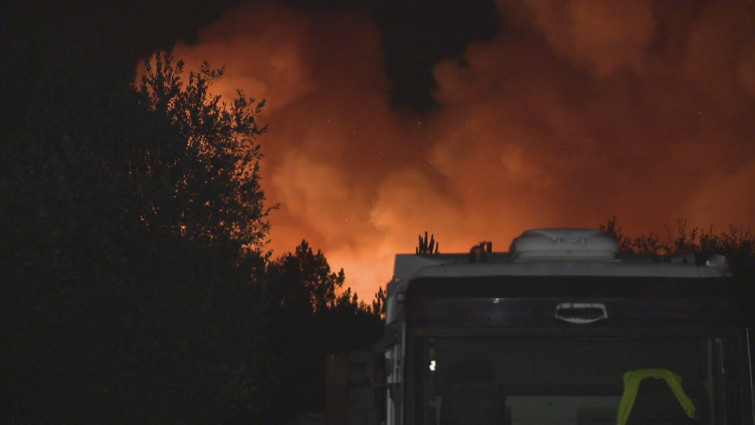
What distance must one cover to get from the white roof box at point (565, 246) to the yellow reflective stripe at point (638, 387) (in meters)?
1.01

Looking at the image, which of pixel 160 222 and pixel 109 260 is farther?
pixel 160 222

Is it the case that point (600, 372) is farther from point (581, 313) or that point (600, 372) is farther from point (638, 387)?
point (581, 313)

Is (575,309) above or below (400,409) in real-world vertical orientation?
above

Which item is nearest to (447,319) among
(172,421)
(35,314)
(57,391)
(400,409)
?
(400,409)

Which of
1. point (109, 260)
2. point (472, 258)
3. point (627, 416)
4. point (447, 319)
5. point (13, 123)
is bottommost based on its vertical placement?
point (627, 416)

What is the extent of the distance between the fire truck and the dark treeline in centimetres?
938

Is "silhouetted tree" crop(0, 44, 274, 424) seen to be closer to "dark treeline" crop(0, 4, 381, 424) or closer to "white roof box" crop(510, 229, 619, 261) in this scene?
"dark treeline" crop(0, 4, 381, 424)

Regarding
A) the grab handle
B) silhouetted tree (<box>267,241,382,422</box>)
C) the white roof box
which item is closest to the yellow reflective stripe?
the grab handle

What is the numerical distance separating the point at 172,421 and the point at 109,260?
11.2ft

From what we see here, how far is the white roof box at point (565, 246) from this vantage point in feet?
21.4

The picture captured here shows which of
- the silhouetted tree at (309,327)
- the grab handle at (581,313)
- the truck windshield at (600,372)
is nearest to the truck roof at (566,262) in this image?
the grab handle at (581,313)

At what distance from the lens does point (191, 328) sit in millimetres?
16625

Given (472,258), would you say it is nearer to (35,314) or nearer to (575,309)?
(575,309)

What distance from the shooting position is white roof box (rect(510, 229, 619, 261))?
651cm
